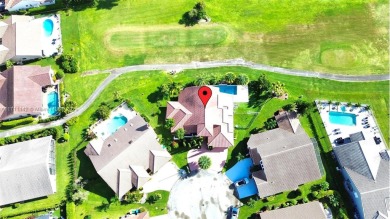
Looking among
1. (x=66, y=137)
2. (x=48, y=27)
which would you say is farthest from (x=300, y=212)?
(x=48, y=27)

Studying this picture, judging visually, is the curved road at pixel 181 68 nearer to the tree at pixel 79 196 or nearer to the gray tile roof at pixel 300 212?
the tree at pixel 79 196

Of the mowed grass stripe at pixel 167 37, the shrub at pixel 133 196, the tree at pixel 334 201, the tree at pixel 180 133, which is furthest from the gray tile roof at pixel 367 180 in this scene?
the shrub at pixel 133 196

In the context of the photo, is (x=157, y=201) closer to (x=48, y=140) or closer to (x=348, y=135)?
(x=48, y=140)

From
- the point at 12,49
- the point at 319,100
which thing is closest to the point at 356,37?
the point at 319,100

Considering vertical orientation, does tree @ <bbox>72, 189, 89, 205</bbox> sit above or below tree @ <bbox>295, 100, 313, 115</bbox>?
below

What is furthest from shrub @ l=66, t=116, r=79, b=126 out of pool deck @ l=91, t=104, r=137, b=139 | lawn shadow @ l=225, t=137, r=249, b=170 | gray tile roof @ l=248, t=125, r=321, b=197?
gray tile roof @ l=248, t=125, r=321, b=197

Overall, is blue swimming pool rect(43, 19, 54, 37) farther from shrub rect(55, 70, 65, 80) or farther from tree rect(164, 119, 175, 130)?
tree rect(164, 119, 175, 130)
